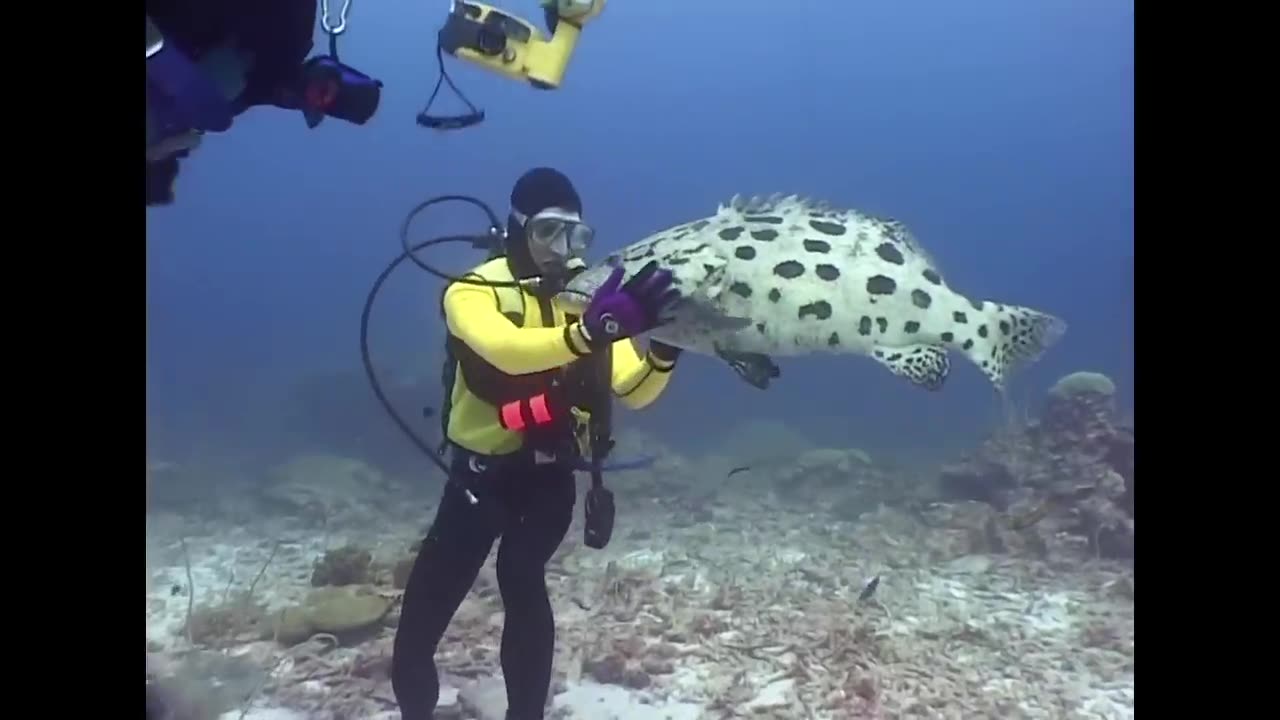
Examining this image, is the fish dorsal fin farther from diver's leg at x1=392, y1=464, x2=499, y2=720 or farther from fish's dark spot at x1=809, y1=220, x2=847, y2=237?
diver's leg at x1=392, y1=464, x2=499, y2=720

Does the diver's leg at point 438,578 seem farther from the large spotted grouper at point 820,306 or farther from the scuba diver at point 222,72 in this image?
the scuba diver at point 222,72

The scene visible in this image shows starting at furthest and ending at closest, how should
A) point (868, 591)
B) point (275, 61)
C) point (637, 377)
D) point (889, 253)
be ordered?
point (868, 591), point (637, 377), point (889, 253), point (275, 61)

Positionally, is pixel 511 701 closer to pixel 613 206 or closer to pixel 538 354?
pixel 538 354

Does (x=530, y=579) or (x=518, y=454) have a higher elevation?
(x=518, y=454)

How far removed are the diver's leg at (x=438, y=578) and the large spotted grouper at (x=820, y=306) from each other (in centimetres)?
119

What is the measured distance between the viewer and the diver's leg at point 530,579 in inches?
174

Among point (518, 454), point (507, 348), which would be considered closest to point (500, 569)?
point (518, 454)

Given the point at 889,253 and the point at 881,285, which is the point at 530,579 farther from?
the point at 889,253

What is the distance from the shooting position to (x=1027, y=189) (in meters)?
85.9

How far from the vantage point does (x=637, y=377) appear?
4.62m

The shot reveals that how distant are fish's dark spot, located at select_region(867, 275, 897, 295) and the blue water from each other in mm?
54833

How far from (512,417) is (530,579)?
0.91 meters

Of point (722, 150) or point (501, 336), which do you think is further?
point (722, 150)

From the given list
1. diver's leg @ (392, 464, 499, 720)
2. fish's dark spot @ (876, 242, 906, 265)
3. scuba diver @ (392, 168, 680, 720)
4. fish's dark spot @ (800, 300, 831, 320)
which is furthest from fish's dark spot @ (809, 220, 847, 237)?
diver's leg @ (392, 464, 499, 720)
